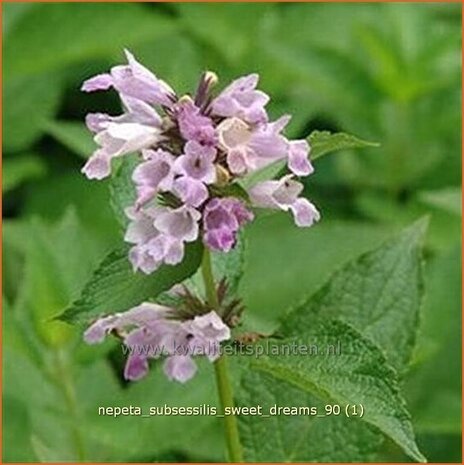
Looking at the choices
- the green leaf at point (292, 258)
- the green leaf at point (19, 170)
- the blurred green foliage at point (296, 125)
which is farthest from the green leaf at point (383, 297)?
the green leaf at point (19, 170)

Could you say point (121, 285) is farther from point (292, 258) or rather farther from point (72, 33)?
point (72, 33)

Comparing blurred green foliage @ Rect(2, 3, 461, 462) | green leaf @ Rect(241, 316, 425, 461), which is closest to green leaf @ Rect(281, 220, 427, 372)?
green leaf @ Rect(241, 316, 425, 461)

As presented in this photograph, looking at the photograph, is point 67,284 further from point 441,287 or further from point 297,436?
point 441,287

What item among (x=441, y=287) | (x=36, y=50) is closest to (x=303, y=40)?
(x=36, y=50)

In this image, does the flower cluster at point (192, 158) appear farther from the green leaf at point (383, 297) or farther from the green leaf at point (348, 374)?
the green leaf at point (383, 297)

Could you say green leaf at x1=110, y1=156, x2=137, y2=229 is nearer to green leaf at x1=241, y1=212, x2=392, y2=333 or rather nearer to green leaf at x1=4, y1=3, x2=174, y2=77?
green leaf at x1=241, y1=212, x2=392, y2=333

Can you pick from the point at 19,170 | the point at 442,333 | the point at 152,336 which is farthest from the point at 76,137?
the point at 152,336
